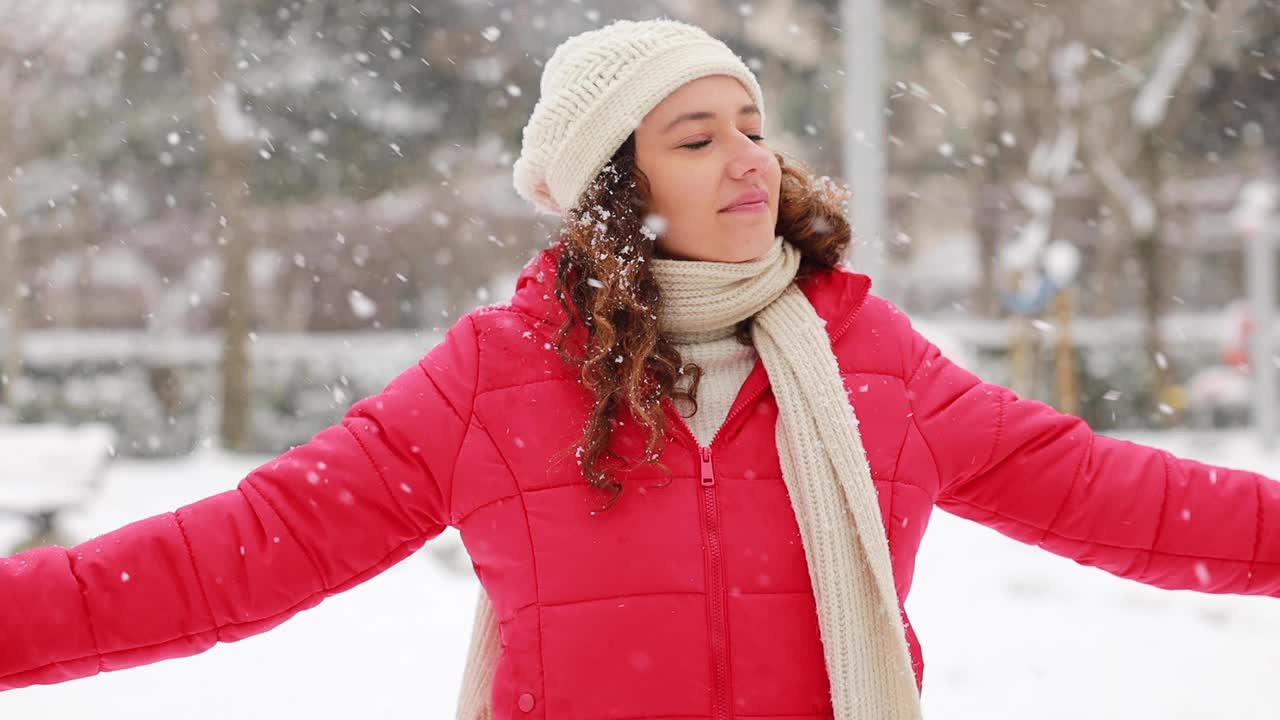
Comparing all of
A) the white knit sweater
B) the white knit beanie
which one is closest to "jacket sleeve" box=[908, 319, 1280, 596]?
the white knit sweater

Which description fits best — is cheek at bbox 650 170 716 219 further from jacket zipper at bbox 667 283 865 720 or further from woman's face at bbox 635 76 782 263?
jacket zipper at bbox 667 283 865 720

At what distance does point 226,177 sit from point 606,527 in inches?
528

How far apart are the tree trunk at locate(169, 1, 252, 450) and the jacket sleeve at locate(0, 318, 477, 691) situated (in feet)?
43.0

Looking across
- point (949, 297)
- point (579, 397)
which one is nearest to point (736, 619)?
point (579, 397)

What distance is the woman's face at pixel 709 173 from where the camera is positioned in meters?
1.87

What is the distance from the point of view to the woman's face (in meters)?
1.87

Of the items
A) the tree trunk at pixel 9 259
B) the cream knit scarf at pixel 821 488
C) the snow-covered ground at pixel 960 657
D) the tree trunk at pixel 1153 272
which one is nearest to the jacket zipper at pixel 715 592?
the cream knit scarf at pixel 821 488

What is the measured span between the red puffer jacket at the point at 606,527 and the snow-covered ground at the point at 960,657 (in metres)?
2.59

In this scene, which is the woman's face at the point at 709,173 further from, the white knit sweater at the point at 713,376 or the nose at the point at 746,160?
the white knit sweater at the point at 713,376

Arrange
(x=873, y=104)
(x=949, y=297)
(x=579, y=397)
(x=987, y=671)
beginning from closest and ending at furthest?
(x=579, y=397)
(x=987, y=671)
(x=873, y=104)
(x=949, y=297)

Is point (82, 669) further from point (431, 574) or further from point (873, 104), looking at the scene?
point (873, 104)

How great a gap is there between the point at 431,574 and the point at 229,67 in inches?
376

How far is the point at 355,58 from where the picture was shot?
14.1 m

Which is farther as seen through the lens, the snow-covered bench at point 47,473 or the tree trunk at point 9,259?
the tree trunk at point 9,259
